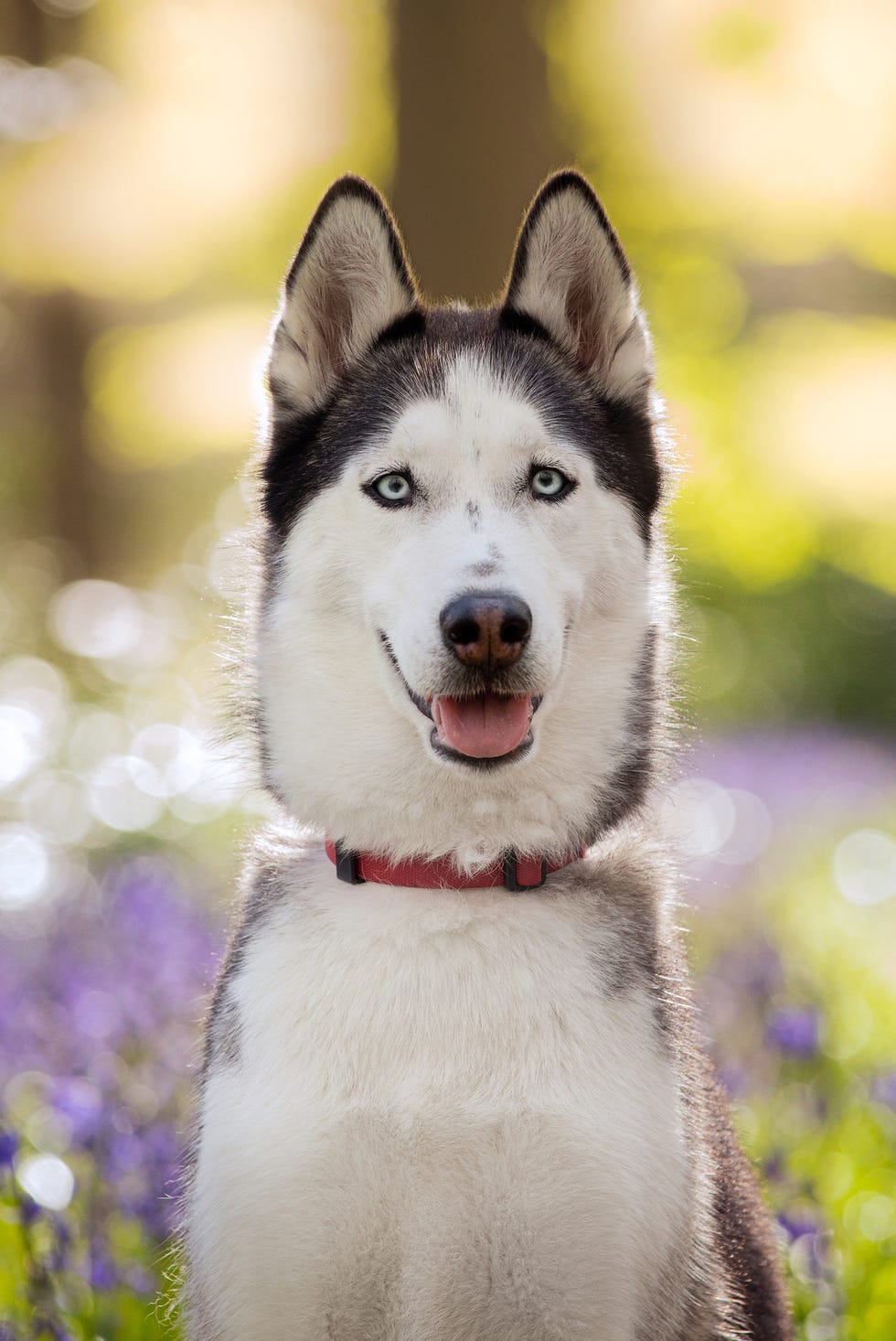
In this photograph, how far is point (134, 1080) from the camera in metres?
3.80

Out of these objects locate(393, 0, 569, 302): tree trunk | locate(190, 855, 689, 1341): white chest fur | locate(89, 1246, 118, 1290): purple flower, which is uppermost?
locate(393, 0, 569, 302): tree trunk

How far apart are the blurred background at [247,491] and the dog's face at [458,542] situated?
1.01ft

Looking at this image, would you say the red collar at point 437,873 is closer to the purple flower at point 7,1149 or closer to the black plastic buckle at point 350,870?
the black plastic buckle at point 350,870

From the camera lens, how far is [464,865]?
2.65 metres

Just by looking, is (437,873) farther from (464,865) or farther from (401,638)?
(401,638)

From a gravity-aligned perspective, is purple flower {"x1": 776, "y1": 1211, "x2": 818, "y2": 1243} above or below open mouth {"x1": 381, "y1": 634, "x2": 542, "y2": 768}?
below

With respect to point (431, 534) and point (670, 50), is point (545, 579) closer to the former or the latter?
point (431, 534)

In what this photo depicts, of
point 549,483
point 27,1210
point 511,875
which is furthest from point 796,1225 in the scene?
point 549,483

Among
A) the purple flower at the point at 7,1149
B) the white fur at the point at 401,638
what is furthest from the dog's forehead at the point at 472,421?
the purple flower at the point at 7,1149

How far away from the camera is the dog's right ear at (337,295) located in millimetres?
2807

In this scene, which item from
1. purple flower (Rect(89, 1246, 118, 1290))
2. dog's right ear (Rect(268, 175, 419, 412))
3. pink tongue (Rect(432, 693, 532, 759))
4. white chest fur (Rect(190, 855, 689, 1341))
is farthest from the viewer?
purple flower (Rect(89, 1246, 118, 1290))

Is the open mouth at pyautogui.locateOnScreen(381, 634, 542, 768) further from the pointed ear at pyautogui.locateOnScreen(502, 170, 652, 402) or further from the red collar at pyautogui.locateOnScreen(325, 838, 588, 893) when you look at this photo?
the pointed ear at pyautogui.locateOnScreen(502, 170, 652, 402)

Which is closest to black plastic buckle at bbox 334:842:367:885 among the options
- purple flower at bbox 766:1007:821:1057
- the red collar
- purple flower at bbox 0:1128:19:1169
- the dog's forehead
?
the red collar

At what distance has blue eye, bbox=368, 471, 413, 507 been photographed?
2.65 metres
